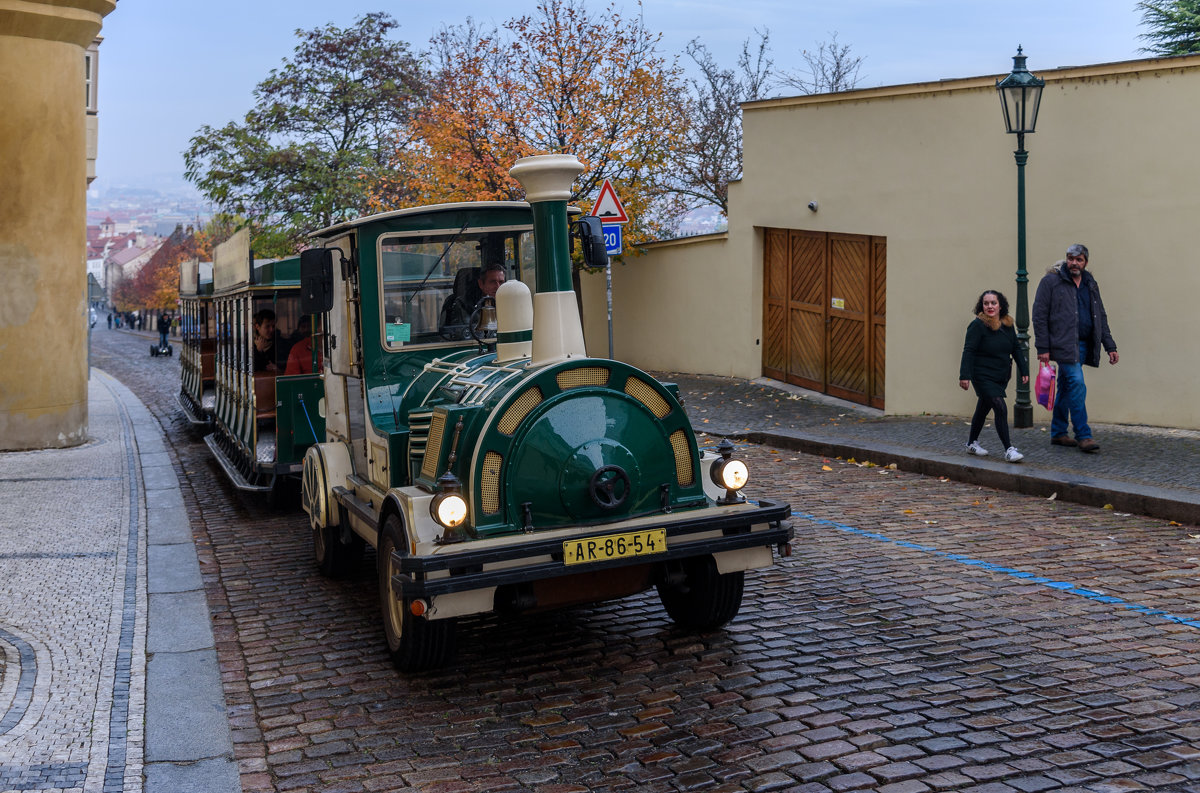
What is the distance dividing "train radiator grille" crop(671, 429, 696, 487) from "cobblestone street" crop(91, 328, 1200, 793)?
2.90 ft

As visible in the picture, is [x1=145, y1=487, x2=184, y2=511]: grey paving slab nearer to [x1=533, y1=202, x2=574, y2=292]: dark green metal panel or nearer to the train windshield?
the train windshield

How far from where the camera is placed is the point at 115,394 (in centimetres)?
2444

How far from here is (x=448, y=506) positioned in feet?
17.4

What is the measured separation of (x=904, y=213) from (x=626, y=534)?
10771 mm

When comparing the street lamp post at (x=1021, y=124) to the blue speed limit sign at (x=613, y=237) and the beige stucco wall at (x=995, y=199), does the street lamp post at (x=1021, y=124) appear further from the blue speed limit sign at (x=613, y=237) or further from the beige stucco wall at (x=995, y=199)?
the blue speed limit sign at (x=613, y=237)

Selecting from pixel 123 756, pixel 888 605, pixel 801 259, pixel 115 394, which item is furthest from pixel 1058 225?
pixel 115 394

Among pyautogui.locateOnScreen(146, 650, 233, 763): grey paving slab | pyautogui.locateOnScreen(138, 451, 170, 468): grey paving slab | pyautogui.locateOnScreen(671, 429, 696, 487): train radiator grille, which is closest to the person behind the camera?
pyautogui.locateOnScreen(146, 650, 233, 763): grey paving slab

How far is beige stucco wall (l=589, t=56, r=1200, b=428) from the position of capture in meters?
12.3

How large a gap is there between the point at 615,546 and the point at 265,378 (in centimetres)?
722

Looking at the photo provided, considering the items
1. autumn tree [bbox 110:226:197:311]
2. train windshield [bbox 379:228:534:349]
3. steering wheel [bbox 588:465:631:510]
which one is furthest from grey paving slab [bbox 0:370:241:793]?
autumn tree [bbox 110:226:197:311]

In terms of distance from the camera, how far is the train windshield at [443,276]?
7102mm

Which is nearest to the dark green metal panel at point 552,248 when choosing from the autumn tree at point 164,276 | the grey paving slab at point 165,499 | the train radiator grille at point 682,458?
the train radiator grille at point 682,458

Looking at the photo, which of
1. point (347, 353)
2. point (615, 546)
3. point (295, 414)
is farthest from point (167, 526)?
point (615, 546)

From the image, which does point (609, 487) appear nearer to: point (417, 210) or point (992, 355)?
point (417, 210)
